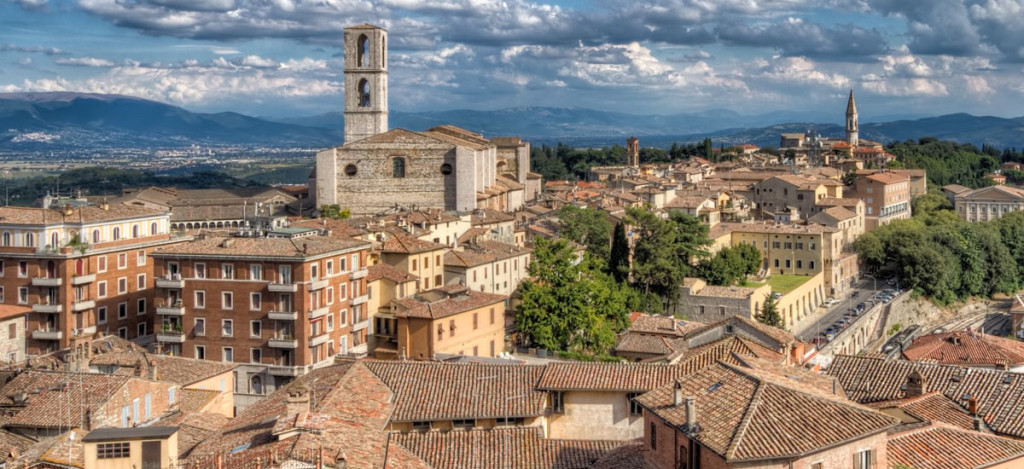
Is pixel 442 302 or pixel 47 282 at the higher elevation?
pixel 47 282

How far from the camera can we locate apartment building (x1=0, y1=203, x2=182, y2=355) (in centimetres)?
3328

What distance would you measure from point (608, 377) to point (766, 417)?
6229 mm

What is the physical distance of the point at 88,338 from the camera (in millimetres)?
28672

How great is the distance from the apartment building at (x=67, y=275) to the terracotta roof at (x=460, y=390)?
15.8m

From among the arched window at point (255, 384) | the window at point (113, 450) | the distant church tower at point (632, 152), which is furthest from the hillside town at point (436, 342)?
the distant church tower at point (632, 152)

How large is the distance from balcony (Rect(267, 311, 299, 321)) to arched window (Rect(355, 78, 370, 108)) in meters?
41.4

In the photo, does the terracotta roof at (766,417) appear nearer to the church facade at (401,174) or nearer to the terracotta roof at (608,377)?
the terracotta roof at (608,377)

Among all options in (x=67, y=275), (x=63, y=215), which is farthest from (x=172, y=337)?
(x=63, y=215)

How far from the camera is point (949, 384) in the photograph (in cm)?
2095

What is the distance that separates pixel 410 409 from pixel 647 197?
51208mm

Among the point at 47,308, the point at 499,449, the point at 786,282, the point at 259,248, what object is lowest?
the point at 786,282

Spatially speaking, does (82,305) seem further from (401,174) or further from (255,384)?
(401,174)

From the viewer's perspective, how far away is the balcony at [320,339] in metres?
31.0

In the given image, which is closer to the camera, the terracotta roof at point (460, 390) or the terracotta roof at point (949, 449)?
the terracotta roof at point (949, 449)
